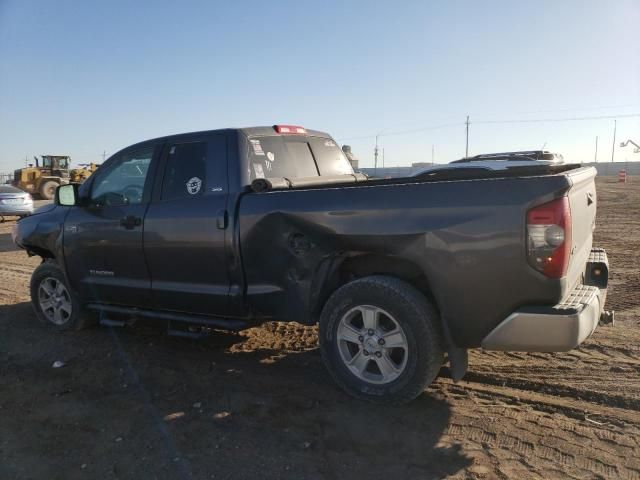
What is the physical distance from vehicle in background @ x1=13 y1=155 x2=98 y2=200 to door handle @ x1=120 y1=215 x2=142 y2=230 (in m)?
28.1

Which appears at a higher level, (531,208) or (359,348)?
(531,208)

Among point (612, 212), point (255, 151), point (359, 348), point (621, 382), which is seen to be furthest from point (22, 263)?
point (612, 212)

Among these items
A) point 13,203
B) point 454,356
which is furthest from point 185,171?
point 13,203

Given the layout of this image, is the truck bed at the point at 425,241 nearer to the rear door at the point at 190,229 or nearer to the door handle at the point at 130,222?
the rear door at the point at 190,229

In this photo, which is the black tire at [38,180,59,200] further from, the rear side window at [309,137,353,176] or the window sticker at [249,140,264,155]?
the window sticker at [249,140,264,155]

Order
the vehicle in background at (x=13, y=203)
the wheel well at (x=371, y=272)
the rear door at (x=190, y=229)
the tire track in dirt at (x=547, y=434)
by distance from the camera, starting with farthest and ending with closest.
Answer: the vehicle in background at (x=13, y=203)
the rear door at (x=190, y=229)
the wheel well at (x=371, y=272)
the tire track in dirt at (x=547, y=434)

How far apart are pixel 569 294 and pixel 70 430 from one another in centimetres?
344

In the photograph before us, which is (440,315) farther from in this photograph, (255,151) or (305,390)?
(255,151)

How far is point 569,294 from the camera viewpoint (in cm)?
339

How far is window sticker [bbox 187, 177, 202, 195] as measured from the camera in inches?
177

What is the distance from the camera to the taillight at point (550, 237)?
300 cm

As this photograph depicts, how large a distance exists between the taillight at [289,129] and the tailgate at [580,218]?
8.41ft

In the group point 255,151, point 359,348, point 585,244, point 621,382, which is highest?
point 255,151

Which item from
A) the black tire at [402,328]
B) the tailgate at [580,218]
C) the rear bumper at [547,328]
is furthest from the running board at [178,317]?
the tailgate at [580,218]
